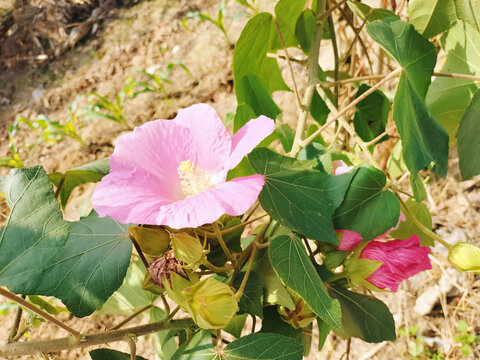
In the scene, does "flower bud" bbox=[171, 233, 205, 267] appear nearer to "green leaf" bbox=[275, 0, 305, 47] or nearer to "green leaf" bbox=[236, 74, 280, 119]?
"green leaf" bbox=[236, 74, 280, 119]

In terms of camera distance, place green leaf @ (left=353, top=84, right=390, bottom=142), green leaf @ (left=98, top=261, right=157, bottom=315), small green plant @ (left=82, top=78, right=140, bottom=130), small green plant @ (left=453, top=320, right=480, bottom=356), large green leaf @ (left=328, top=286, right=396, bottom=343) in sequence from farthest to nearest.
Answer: small green plant @ (left=82, top=78, right=140, bottom=130) < small green plant @ (left=453, top=320, right=480, bottom=356) < green leaf @ (left=353, top=84, right=390, bottom=142) < green leaf @ (left=98, top=261, right=157, bottom=315) < large green leaf @ (left=328, top=286, right=396, bottom=343)

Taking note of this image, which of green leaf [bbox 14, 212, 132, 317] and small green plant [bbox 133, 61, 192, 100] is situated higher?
green leaf [bbox 14, 212, 132, 317]

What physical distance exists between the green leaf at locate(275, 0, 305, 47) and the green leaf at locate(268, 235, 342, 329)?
0.49 metres

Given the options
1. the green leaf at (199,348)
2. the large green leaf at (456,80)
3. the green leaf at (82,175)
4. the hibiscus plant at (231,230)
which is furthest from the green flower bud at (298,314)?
the large green leaf at (456,80)

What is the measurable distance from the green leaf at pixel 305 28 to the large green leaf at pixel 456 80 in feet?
0.80

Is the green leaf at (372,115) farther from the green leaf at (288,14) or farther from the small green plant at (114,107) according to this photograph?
the small green plant at (114,107)

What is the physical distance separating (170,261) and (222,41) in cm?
226

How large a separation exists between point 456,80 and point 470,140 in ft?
0.54

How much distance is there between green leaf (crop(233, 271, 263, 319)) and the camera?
50cm

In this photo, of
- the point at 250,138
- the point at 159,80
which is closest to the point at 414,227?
the point at 250,138

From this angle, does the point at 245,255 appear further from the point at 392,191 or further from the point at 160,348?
the point at 160,348

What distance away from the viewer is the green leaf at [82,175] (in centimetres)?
61

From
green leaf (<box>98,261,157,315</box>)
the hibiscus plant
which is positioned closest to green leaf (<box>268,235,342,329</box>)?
the hibiscus plant

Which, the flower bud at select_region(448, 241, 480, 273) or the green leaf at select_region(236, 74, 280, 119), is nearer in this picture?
the flower bud at select_region(448, 241, 480, 273)
